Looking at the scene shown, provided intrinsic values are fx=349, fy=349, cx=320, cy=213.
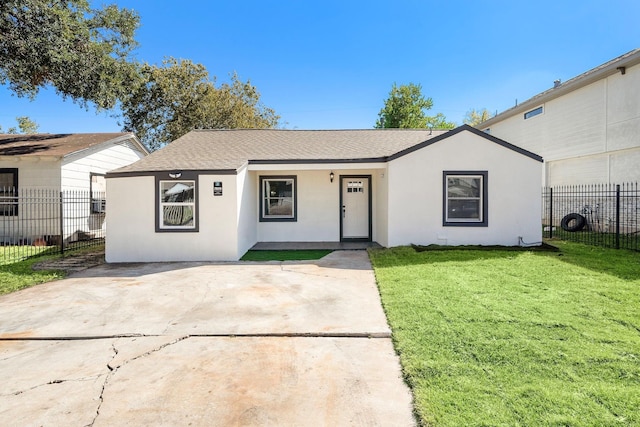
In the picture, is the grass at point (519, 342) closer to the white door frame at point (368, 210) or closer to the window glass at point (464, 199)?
the window glass at point (464, 199)

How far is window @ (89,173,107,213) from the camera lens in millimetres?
14281

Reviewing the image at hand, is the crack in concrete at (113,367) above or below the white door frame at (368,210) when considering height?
below

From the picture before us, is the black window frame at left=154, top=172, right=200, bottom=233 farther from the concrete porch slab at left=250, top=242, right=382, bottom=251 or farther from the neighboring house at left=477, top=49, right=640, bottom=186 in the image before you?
the neighboring house at left=477, top=49, right=640, bottom=186

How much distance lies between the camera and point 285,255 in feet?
32.1

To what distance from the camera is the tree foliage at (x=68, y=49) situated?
10406 millimetres

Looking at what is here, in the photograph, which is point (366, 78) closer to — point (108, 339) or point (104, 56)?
point (104, 56)

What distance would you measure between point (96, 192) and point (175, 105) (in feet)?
39.3

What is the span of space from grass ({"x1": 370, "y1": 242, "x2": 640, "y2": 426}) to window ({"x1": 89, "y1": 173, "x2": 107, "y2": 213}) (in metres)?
12.8

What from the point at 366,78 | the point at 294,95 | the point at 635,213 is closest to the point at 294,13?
the point at 366,78

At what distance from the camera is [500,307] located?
4977 millimetres

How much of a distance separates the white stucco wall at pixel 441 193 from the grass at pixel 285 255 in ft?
7.00

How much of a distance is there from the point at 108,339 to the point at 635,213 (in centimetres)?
1573

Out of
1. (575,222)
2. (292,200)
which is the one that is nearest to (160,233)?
(292,200)

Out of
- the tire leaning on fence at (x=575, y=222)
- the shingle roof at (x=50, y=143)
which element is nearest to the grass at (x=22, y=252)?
the shingle roof at (x=50, y=143)
